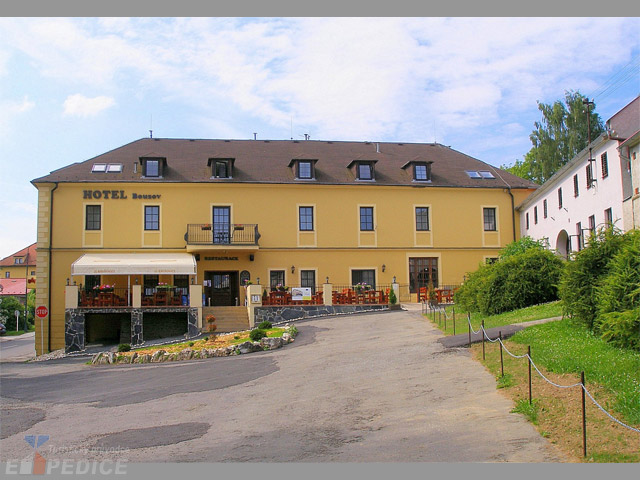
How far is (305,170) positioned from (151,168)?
8203 mm

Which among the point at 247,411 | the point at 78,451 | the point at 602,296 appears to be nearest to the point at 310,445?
the point at 247,411

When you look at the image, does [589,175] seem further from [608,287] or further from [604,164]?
[608,287]

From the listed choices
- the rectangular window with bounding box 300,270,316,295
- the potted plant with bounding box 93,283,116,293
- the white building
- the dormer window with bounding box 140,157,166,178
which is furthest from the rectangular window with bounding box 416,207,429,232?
the potted plant with bounding box 93,283,116,293

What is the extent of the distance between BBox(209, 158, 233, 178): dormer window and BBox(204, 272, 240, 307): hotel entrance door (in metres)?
5.26

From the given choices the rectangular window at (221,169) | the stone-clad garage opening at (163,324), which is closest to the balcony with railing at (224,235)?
the rectangular window at (221,169)

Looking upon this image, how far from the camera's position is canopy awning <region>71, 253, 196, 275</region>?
1141 inches

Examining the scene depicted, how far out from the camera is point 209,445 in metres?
10.1

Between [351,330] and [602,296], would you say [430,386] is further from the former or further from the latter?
[351,330]

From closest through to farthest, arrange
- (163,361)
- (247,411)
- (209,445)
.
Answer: (209,445) → (247,411) → (163,361)

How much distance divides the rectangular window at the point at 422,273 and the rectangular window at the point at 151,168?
14.4 meters

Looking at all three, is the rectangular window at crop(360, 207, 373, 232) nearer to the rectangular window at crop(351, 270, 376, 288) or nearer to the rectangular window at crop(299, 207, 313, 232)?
the rectangular window at crop(351, 270, 376, 288)

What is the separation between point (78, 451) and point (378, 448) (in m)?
4.77

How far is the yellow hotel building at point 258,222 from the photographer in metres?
32.4

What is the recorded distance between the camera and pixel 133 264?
29.8m
